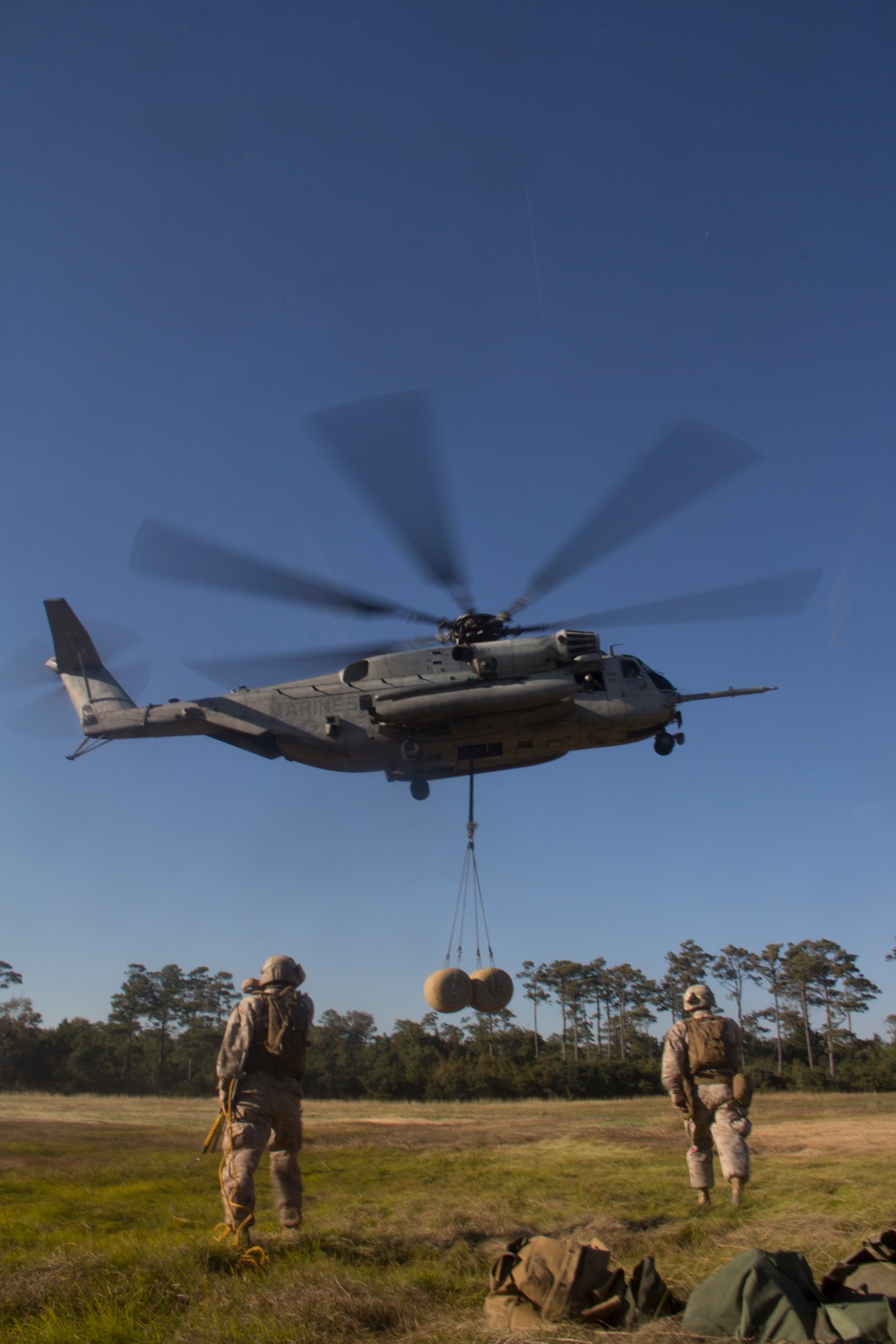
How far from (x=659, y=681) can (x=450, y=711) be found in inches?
157

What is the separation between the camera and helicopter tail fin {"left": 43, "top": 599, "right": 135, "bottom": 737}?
16.2 metres

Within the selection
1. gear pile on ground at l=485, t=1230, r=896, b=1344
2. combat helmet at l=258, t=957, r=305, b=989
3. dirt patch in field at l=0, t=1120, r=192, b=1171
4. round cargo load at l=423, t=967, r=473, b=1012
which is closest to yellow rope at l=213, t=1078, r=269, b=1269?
combat helmet at l=258, t=957, r=305, b=989

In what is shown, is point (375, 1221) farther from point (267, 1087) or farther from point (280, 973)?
point (280, 973)

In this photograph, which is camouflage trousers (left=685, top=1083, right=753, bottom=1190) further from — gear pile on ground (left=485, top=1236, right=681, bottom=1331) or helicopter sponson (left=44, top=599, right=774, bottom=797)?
helicopter sponson (left=44, top=599, right=774, bottom=797)

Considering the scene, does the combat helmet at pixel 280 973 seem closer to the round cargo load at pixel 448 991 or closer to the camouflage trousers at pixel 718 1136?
the camouflage trousers at pixel 718 1136

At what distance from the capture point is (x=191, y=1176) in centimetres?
817

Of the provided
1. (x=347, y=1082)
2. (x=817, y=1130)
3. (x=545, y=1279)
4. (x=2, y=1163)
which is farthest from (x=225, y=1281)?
(x=347, y=1082)

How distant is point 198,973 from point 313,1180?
47.5 meters

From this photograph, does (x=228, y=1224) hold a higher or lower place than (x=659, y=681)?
lower

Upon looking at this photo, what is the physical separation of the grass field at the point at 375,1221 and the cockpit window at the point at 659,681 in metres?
6.94

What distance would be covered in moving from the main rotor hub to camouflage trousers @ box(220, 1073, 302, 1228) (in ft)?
30.0

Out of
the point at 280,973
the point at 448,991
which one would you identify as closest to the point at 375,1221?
the point at 280,973

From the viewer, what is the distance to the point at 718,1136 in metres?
7.04

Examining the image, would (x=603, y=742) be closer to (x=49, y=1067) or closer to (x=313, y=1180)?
(x=313, y=1180)
